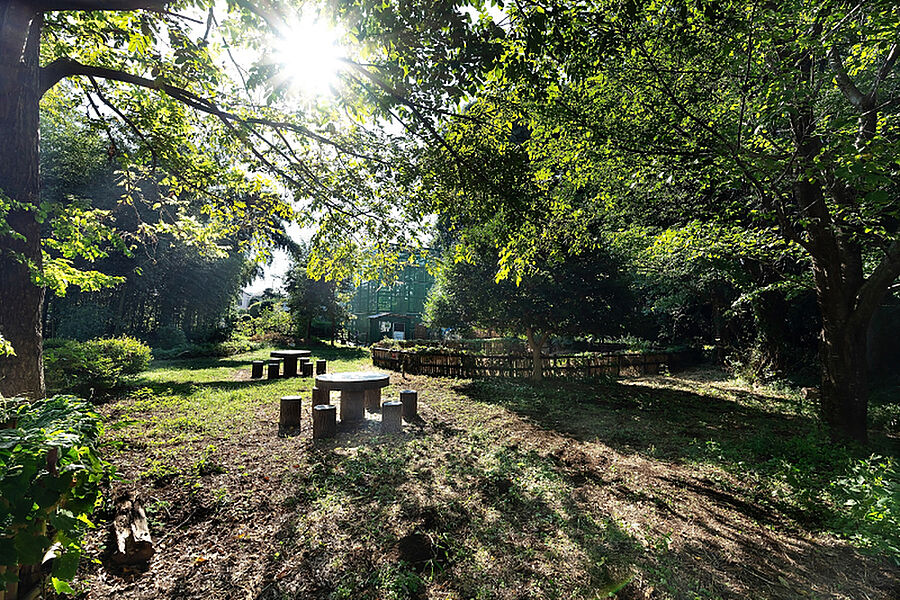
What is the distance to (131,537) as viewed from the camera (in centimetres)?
310

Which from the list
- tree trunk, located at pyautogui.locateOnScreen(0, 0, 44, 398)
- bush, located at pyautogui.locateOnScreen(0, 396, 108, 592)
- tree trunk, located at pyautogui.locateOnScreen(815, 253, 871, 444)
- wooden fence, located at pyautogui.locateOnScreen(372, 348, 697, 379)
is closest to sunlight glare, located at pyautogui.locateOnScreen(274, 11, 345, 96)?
tree trunk, located at pyautogui.locateOnScreen(0, 0, 44, 398)

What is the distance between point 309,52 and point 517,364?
1119cm

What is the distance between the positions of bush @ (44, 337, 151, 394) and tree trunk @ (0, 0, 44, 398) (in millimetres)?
5538

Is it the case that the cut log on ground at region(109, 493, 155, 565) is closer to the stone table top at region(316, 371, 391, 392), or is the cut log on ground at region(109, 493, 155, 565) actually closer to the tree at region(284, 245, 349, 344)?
the stone table top at region(316, 371, 391, 392)

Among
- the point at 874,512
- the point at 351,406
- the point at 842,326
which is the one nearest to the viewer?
the point at 874,512

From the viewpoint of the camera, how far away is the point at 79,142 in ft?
42.4

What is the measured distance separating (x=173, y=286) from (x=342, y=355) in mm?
11327

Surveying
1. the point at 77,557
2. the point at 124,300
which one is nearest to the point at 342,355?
the point at 124,300

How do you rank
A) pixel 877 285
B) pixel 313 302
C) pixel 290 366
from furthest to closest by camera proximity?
pixel 313 302, pixel 290 366, pixel 877 285

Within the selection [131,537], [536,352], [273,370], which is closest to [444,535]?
[131,537]

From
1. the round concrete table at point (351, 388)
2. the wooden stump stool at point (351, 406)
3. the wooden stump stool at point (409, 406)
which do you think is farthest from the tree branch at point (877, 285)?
the wooden stump stool at point (351, 406)

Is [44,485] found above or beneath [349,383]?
above

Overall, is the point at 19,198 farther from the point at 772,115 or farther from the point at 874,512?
the point at 772,115

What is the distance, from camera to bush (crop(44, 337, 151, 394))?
25.6 ft
